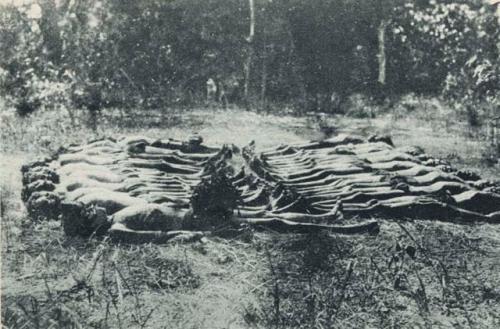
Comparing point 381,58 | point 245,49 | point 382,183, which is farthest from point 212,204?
Result: point 381,58

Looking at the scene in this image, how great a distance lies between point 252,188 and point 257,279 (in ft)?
7.59

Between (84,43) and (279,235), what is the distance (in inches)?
363

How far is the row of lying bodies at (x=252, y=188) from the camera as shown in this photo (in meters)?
5.14

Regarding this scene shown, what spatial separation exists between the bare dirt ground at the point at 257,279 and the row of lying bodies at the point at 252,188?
0.65ft

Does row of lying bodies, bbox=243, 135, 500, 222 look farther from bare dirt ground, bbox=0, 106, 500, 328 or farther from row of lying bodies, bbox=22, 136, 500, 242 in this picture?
bare dirt ground, bbox=0, 106, 500, 328

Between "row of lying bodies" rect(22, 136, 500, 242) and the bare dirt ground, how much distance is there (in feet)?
0.65

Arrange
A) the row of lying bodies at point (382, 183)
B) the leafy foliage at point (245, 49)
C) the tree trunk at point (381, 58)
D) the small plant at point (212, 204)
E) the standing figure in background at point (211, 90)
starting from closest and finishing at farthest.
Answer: the small plant at point (212, 204), the row of lying bodies at point (382, 183), the leafy foliage at point (245, 49), the standing figure in background at point (211, 90), the tree trunk at point (381, 58)

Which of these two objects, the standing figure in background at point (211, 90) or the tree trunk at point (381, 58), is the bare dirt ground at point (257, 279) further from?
the tree trunk at point (381, 58)

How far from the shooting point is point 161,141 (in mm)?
8508

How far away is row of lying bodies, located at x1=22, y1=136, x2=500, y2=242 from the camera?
514 centimetres

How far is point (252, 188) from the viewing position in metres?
6.63

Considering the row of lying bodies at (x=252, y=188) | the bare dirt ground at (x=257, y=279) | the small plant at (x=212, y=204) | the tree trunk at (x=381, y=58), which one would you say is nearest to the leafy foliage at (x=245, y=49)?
the tree trunk at (x=381, y=58)

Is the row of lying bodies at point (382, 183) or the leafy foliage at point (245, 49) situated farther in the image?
the leafy foliage at point (245, 49)

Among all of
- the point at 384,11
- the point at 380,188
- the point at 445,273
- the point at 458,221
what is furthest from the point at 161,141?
the point at 384,11
